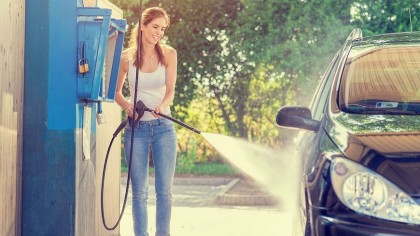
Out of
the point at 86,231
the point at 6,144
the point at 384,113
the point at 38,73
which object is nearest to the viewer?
the point at 384,113

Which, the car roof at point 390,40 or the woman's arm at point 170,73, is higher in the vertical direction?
the car roof at point 390,40

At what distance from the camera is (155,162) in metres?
6.80

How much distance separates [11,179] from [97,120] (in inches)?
44.7

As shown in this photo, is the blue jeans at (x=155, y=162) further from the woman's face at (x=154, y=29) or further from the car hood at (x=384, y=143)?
the car hood at (x=384, y=143)

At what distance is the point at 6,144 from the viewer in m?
5.40

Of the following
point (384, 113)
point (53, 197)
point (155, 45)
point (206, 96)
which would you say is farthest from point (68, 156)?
point (206, 96)

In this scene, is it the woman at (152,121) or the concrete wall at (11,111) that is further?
the woman at (152,121)

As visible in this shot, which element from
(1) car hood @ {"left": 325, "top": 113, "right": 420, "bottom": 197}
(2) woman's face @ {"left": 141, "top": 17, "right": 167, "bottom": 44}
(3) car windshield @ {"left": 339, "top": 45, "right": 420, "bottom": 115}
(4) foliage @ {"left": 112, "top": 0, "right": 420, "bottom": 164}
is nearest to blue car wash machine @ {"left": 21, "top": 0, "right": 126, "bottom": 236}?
(2) woman's face @ {"left": 141, "top": 17, "right": 167, "bottom": 44}

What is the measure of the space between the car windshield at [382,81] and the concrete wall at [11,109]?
191 centimetres

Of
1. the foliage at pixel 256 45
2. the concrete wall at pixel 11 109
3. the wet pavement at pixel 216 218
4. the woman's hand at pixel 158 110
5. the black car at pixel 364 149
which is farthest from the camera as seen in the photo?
the foliage at pixel 256 45

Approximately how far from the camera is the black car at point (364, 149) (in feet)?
13.1

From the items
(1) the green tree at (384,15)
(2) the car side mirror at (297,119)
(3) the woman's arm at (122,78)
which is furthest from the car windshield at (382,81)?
(1) the green tree at (384,15)

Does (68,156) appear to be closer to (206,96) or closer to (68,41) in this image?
(68,41)

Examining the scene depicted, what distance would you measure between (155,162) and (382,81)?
6.94ft
